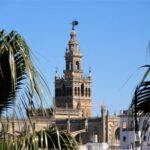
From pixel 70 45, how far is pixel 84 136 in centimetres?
2009

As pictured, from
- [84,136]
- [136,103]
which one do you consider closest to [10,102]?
[136,103]

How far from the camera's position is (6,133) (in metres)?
5.60

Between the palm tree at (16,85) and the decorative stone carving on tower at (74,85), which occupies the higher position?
the decorative stone carving on tower at (74,85)

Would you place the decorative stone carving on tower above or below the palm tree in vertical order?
above

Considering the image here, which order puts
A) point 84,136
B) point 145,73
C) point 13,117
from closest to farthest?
point 145,73 < point 13,117 < point 84,136

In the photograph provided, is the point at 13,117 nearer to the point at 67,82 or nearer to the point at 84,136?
the point at 84,136

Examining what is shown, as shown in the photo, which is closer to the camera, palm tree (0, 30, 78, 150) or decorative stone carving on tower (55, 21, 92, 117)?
palm tree (0, 30, 78, 150)

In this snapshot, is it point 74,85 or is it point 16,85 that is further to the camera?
point 74,85

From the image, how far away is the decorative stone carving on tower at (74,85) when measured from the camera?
124500 mm

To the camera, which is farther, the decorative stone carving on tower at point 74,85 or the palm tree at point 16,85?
the decorative stone carving on tower at point 74,85

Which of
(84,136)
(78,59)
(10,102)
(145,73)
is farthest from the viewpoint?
(78,59)

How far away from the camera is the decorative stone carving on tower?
124500 millimetres

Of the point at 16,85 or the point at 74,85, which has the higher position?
the point at 74,85

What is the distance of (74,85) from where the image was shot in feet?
407
